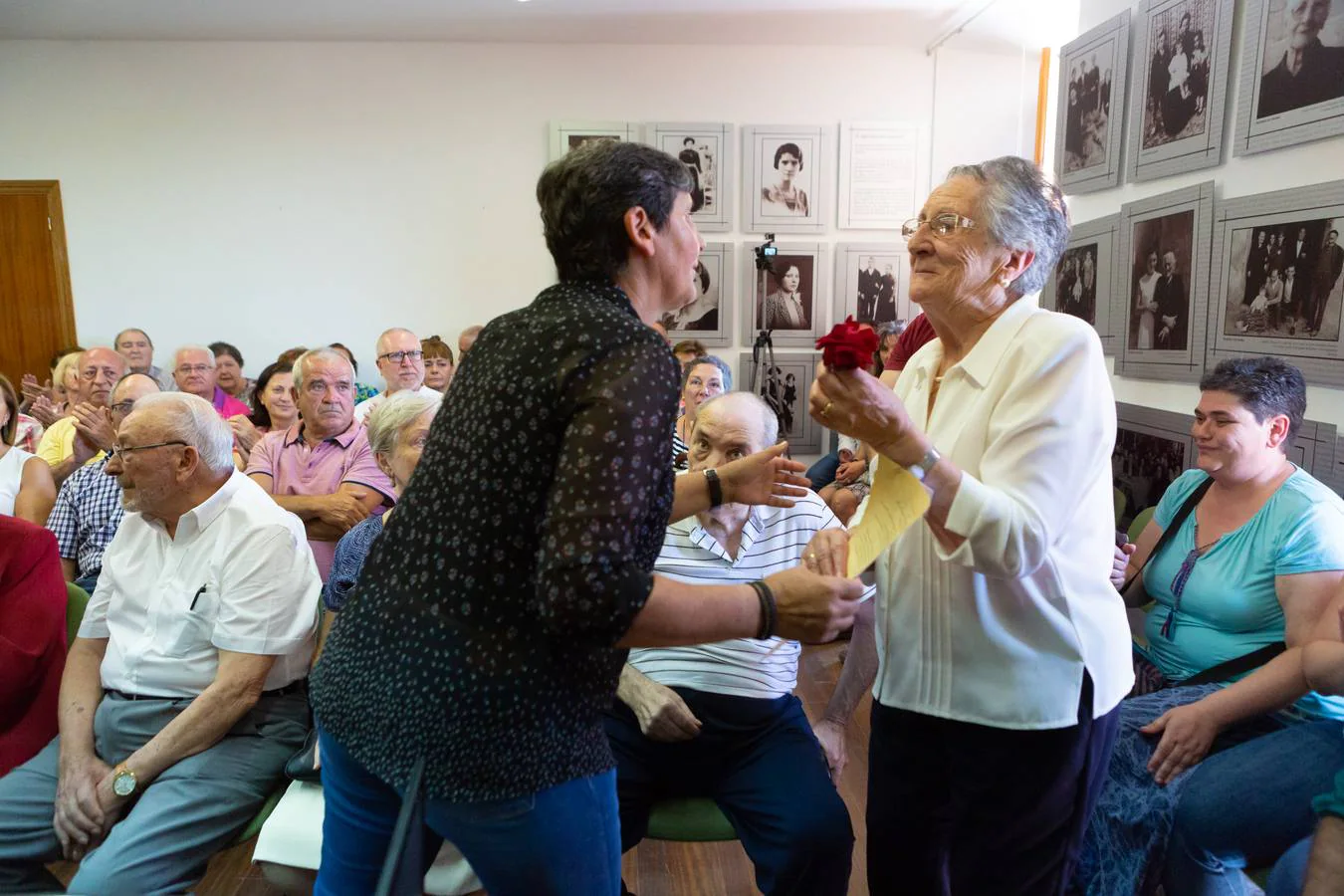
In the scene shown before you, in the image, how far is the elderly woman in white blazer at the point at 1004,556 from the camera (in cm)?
120

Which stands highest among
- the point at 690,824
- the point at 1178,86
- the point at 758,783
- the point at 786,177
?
the point at 786,177

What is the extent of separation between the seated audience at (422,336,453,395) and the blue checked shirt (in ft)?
9.44

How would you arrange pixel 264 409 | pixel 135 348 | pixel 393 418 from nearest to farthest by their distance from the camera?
pixel 393 418 → pixel 264 409 → pixel 135 348

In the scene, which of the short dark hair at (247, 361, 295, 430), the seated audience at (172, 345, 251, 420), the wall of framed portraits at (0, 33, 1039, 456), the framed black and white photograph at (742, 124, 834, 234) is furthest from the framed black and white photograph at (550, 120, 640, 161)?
the seated audience at (172, 345, 251, 420)

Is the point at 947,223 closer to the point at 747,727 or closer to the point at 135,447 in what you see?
the point at 747,727

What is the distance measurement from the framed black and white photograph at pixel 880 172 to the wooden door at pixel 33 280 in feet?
20.1

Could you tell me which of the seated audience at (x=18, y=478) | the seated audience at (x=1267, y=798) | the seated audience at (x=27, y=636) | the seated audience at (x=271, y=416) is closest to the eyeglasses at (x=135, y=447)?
the seated audience at (x=27, y=636)

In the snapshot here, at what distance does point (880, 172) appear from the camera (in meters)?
6.64

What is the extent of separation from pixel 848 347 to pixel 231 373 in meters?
6.28

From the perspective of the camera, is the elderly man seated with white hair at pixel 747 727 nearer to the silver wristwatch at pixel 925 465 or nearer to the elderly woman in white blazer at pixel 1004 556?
the elderly woman in white blazer at pixel 1004 556

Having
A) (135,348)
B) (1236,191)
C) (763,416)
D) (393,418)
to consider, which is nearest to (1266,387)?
(1236,191)

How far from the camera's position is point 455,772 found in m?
0.96

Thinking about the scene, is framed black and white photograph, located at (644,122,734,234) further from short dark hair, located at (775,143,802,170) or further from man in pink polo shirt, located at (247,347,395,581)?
man in pink polo shirt, located at (247,347,395,581)

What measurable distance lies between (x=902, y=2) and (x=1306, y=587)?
16.4 ft
